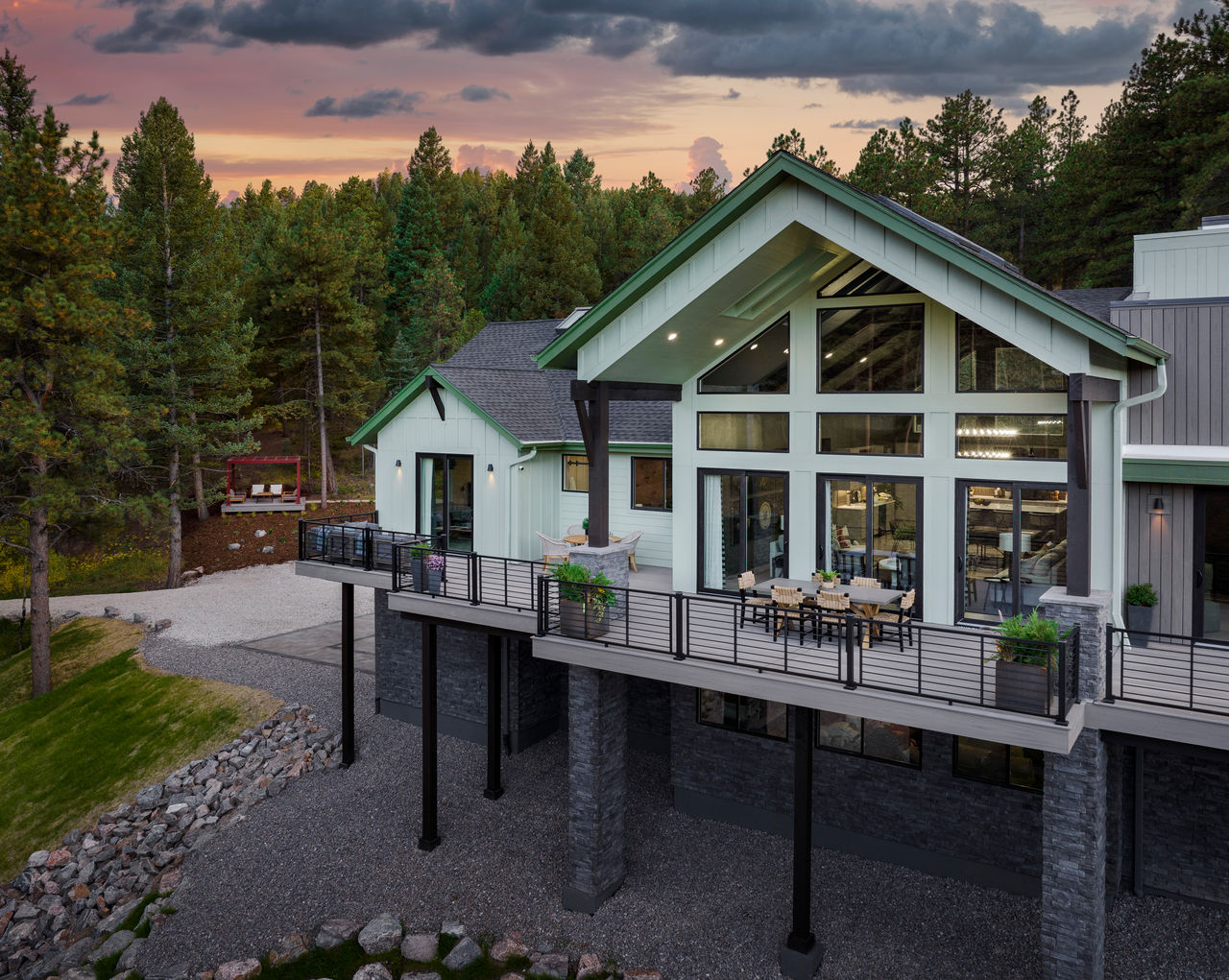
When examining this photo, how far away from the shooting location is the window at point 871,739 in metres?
10.9

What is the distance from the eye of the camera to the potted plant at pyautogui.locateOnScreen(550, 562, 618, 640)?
33.9ft

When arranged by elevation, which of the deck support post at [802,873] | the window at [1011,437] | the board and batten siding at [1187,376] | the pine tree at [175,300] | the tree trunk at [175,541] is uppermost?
the pine tree at [175,300]

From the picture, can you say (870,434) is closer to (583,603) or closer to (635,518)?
(583,603)

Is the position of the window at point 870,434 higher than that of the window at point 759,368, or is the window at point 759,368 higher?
the window at point 759,368

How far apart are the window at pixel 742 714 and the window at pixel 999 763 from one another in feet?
7.90

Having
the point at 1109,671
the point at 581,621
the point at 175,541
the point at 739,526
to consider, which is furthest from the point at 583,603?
the point at 175,541

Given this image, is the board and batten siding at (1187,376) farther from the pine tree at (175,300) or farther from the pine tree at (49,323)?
the pine tree at (175,300)

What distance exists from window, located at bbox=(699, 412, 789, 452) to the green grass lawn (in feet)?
39.9

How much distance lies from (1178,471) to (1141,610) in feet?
5.78

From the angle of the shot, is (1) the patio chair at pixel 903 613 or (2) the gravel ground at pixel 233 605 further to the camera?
(2) the gravel ground at pixel 233 605

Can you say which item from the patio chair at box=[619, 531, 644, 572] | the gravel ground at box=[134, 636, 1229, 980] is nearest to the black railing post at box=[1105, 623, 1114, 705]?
the gravel ground at box=[134, 636, 1229, 980]

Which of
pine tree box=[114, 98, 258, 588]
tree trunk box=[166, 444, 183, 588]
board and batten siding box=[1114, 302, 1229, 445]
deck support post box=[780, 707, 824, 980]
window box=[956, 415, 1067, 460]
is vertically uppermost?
pine tree box=[114, 98, 258, 588]

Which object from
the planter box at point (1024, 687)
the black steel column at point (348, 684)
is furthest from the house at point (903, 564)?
the black steel column at point (348, 684)

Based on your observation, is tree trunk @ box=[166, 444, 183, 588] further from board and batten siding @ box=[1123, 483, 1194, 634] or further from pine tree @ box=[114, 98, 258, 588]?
board and batten siding @ box=[1123, 483, 1194, 634]
